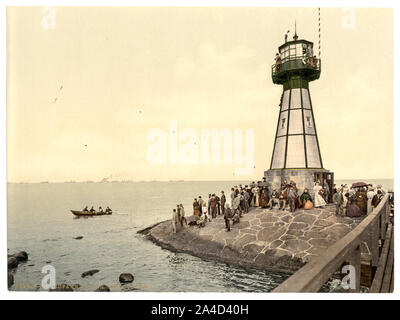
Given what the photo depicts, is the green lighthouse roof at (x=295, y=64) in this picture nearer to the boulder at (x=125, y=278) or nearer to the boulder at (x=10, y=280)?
the boulder at (x=125, y=278)

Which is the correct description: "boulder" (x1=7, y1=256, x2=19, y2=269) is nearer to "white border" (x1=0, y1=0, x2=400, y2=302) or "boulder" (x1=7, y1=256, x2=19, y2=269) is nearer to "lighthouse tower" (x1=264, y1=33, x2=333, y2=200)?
"white border" (x1=0, y1=0, x2=400, y2=302)

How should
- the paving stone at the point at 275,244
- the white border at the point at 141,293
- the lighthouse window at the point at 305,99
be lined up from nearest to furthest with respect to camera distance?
the white border at the point at 141,293 < the paving stone at the point at 275,244 < the lighthouse window at the point at 305,99

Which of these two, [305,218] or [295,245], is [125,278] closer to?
[295,245]

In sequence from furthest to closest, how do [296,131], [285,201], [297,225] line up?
[296,131] < [285,201] < [297,225]

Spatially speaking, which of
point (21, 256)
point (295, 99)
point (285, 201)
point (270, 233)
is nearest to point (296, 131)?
point (295, 99)

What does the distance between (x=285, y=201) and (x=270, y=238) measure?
7.78 feet

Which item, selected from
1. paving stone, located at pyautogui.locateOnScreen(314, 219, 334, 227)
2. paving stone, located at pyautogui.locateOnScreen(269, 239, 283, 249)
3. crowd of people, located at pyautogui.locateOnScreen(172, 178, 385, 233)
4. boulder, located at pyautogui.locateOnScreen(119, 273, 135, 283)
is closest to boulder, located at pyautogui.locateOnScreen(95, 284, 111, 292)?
boulder, located at pyautogui.locateOnScreen(119, 273, 135, 283)

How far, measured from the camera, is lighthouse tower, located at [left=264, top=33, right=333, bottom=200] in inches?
487

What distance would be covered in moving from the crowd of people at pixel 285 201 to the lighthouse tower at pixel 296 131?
496mm

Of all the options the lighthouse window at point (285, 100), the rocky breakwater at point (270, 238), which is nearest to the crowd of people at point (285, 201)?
the rocky breakwater at point (270, 238)

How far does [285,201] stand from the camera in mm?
12109

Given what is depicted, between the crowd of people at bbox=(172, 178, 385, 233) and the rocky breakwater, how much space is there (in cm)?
34

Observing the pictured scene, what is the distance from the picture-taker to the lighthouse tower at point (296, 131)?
12375 mm
